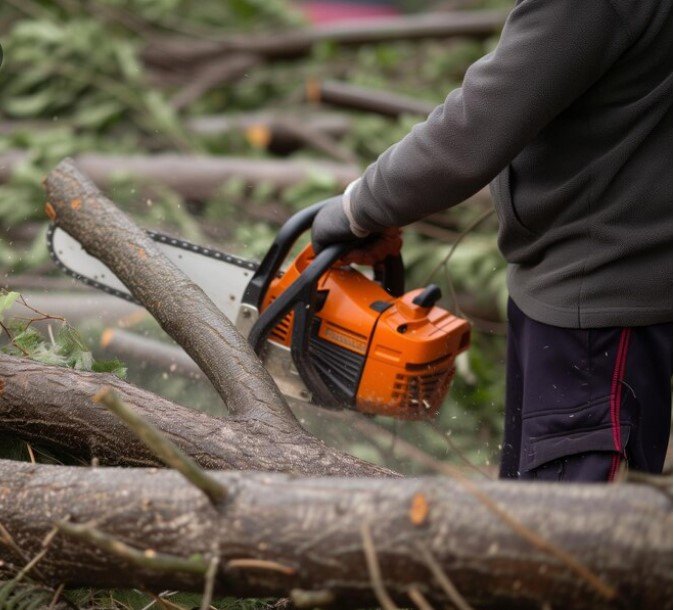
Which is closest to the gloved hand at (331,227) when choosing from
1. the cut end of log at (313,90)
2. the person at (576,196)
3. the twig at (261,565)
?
the person at (576,196)

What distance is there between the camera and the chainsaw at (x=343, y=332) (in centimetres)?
229

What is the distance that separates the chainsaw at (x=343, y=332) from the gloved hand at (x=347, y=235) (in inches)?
1.4

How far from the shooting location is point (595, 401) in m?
1.92

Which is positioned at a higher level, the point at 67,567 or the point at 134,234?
the point at 134,234

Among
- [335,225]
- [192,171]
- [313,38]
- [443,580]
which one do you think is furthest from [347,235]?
[313,38]

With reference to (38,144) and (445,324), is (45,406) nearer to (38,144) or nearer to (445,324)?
(445,324)

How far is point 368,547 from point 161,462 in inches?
31.1

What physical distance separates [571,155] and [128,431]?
3.61ft

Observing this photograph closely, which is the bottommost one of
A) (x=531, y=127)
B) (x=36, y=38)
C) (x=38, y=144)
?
(x=38, y=144)

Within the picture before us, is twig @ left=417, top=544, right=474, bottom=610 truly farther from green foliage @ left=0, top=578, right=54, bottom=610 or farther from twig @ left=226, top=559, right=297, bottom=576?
green foliage @ left=0, top=578, right=54, bottom=610

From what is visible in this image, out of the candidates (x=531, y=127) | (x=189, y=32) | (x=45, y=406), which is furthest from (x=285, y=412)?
(x=189, y=32)

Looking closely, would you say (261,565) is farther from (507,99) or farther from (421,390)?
(421,390)

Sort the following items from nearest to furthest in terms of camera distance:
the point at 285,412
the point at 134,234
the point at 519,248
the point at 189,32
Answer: the point at 285,412
the point at 519,248
the point at 134,234
the point at 189,32

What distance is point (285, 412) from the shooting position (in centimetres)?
191
